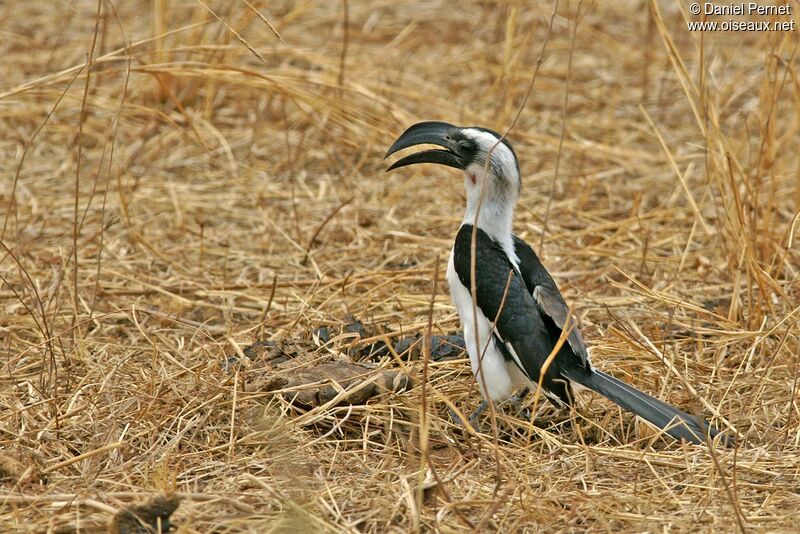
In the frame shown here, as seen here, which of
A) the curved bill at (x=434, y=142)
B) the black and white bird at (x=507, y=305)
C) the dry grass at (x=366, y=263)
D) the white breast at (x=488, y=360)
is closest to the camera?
the dry grass at (x=366, y=263)

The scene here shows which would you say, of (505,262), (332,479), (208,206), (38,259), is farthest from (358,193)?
(332,479)

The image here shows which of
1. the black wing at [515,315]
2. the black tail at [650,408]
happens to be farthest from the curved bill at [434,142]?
the black tail at [650,408]

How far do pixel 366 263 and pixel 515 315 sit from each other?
1635 millimetres

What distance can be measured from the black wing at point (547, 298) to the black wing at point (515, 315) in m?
0.02

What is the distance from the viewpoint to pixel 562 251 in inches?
214

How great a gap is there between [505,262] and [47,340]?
1601mm

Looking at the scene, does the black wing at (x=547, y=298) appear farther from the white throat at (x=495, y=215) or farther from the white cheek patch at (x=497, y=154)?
the white cheek patch at (x=497, y=154)

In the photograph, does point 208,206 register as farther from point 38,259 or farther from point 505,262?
point 505,262

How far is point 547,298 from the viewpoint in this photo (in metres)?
3.91

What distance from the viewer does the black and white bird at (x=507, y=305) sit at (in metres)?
3.68

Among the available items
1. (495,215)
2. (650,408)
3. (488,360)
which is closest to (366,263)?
(495,215)

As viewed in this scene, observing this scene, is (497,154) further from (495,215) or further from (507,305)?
(507,305)

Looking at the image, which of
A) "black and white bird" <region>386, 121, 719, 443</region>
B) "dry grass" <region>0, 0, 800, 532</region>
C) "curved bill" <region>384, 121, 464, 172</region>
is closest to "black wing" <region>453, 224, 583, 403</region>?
"black and white bird" <region>386, 121, 719, 443</region>

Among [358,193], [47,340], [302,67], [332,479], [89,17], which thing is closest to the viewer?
[332,479]
